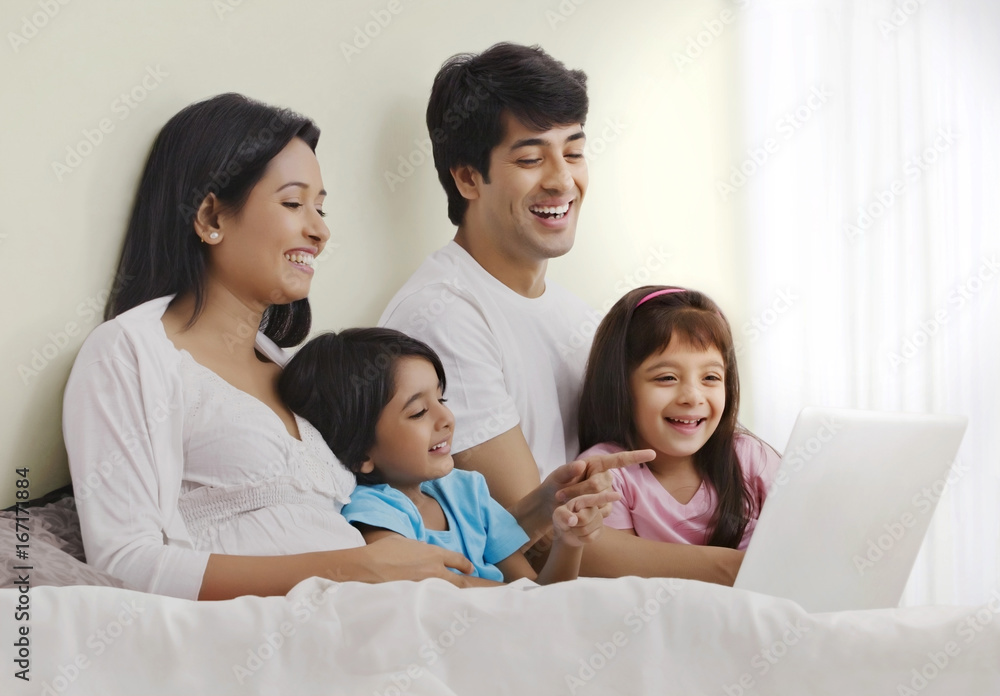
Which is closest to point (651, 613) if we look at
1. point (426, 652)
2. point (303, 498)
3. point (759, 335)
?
point (426, 652)

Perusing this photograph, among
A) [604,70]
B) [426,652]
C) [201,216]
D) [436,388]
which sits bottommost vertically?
[426,652]

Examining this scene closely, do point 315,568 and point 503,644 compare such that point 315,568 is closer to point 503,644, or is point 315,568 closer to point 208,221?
point 503,644

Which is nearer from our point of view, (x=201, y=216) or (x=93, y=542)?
(x=93, y=542)

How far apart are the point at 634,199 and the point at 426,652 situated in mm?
1741

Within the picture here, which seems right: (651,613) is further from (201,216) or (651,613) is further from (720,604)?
(201,216)

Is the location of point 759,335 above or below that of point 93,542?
above

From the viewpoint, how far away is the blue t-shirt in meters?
1.31

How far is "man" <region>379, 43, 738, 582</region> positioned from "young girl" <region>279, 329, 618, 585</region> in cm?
19

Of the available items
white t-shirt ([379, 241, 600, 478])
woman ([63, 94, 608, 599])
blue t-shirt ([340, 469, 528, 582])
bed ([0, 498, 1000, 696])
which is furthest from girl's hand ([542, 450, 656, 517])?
bed ([0, 498, 1000, 696])

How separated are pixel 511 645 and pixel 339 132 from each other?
1.14 metres

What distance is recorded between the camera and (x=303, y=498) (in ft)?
4.04

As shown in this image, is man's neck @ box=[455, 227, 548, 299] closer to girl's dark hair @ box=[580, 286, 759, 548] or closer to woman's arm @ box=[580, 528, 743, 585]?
girl's dark hair @ box=[580, 286, 759, 548]

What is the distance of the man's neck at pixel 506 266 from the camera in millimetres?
1789

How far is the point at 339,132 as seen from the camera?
1.70 metres
